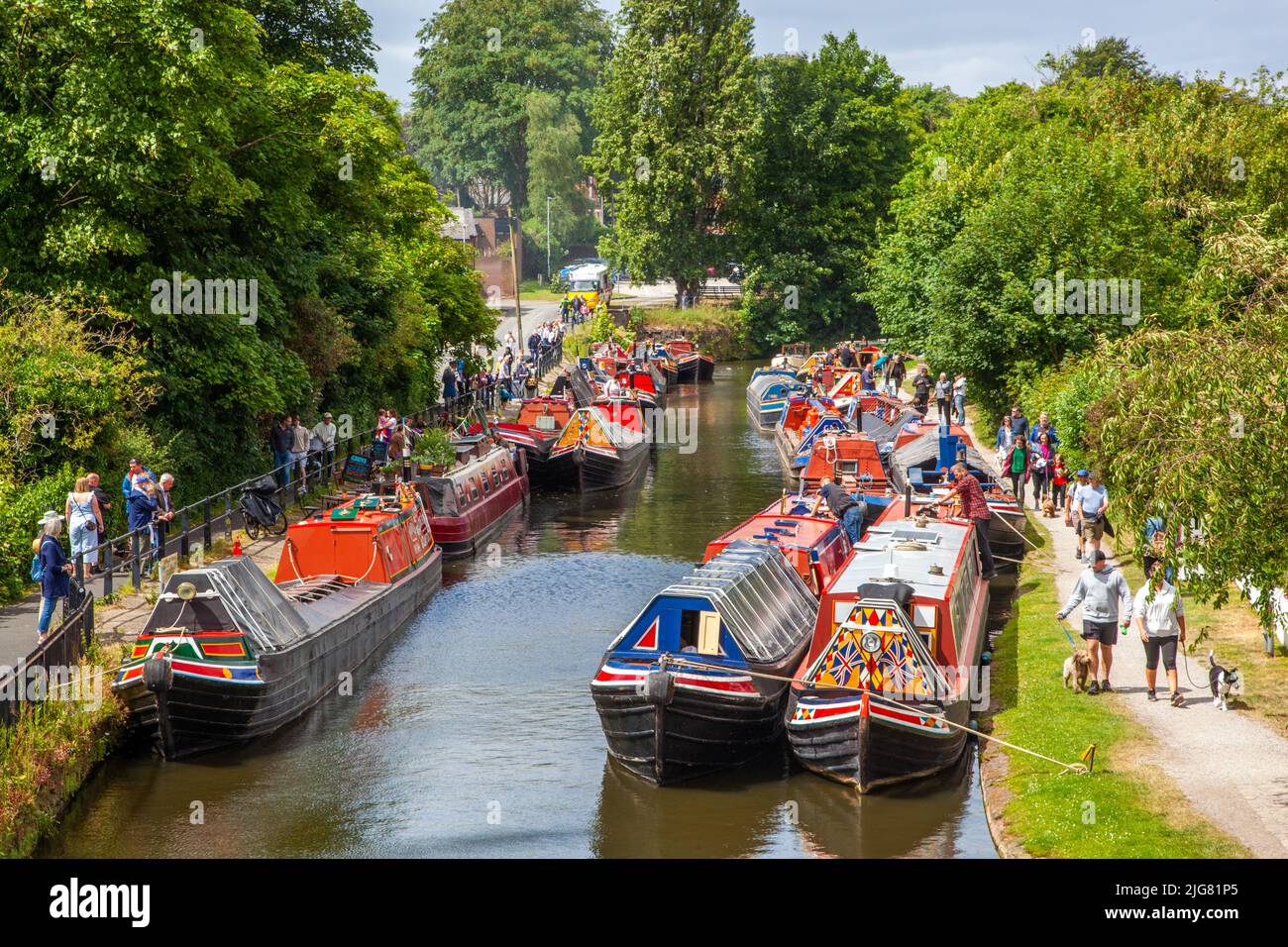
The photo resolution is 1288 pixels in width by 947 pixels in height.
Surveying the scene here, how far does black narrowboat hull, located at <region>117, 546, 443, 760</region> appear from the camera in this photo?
19.2 metres

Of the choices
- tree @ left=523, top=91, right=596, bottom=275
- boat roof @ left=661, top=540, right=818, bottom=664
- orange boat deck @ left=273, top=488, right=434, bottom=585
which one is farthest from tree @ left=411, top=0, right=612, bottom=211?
boat roof @ left=661, top=540, right=818, bottom=664

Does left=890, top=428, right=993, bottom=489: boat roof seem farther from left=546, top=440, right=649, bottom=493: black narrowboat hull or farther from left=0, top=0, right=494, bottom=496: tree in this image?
left=0, top=0, right=494, bottom=496: tree

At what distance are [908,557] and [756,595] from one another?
2718mm

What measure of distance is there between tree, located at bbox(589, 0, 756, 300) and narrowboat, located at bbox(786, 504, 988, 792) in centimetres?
5831

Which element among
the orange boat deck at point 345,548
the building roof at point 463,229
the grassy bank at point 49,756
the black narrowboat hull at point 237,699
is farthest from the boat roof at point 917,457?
the building roof at point 463,229

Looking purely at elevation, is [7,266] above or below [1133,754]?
above

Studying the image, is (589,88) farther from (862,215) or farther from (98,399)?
(98,399)

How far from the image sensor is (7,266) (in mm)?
27000

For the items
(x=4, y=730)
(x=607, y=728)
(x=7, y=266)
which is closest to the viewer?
(x=4, y=730)

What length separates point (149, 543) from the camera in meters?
25.8

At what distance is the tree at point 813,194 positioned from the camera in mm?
79125

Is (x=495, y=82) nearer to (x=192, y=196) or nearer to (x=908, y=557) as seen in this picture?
(x=192, y=196)
